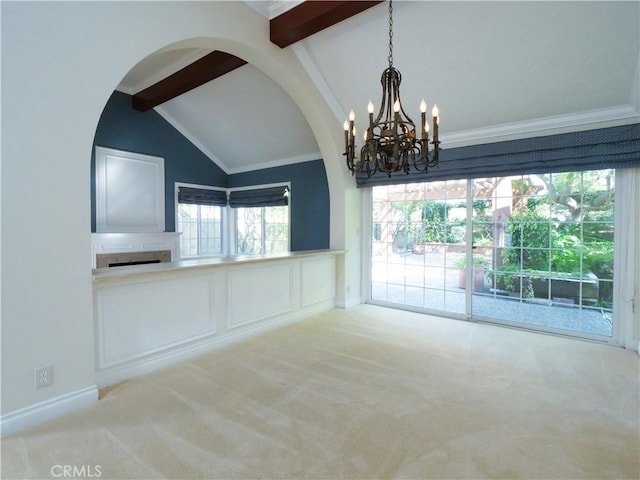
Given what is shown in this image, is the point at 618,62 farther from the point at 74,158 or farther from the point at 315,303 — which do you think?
the point at 74,158

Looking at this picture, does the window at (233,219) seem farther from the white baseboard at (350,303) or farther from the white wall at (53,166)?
the white wall at (53,166)

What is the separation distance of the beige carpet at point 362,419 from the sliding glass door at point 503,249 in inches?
27.1

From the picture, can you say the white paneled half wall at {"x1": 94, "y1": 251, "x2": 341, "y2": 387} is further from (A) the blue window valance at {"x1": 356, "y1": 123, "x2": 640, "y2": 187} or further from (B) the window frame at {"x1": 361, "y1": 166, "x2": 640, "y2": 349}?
(B) the window frame at {"x1": 361, "y1": 166, "x2": 640, "y2": 349}

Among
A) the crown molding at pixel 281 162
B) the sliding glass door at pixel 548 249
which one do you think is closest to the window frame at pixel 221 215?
the crown molding at pixel 281 162

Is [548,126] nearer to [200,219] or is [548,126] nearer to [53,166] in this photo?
[53,166]

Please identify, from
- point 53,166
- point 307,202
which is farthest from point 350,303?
point 53,166

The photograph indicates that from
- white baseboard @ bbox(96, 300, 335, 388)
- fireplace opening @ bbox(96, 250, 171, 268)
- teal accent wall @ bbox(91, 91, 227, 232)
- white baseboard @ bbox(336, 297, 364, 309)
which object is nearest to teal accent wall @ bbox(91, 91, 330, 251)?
teal accent wall @ bbox(91, 91, 227, 232)

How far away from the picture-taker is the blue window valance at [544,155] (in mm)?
3066

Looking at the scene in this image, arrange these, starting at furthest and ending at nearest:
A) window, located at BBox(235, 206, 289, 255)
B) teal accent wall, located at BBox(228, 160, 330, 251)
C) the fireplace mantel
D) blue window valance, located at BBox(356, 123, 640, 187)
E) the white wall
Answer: window, located at BBox(235, 206, 289, 255), teal accent wall, located at BBox(228, 160, 330, 251), the fireplace mantel, blue window valance, located at BBox(356, 123, 640, 187), the white wall

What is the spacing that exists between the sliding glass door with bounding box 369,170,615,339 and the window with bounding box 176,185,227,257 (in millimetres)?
3437

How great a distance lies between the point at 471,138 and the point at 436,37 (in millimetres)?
1280

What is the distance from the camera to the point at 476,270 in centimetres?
416

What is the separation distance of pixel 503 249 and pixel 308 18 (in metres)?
3.29

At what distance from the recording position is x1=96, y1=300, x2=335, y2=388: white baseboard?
250cm
